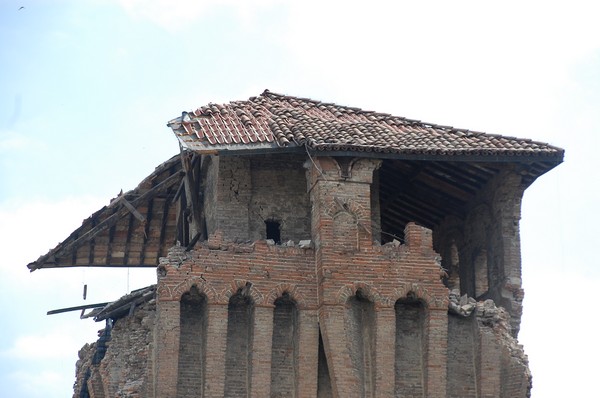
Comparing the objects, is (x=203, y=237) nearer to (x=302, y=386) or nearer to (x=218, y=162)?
(x=218, y=162)

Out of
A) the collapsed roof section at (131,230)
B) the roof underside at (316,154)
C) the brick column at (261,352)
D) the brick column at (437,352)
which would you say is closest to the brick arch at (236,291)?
the brick column at (261,352)

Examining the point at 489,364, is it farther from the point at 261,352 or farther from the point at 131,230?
the point at 131,230

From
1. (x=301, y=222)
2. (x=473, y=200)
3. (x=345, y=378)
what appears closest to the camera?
(x=345, y=378)

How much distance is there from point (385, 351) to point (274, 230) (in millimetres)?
3524

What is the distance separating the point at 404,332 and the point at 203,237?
4.90m

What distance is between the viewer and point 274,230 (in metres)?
33.4

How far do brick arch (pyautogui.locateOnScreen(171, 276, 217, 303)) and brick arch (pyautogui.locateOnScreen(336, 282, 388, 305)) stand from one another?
231cm

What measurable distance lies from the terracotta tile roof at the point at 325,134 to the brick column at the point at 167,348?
3135mm

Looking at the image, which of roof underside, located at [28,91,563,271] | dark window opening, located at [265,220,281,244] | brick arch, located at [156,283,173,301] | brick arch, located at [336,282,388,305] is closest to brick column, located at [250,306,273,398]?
brick arch, located at [336,282,388,305]

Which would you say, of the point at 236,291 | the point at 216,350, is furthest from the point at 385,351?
the point at 216,350

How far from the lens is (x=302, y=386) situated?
31391 mm

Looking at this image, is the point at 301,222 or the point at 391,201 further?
the point at 391,201

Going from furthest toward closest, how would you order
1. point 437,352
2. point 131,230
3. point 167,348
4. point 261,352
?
point 131,230 < point 437,352 < point 261,352 < point 167,348

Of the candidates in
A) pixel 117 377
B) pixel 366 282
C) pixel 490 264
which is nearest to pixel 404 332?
pixel 366 282
